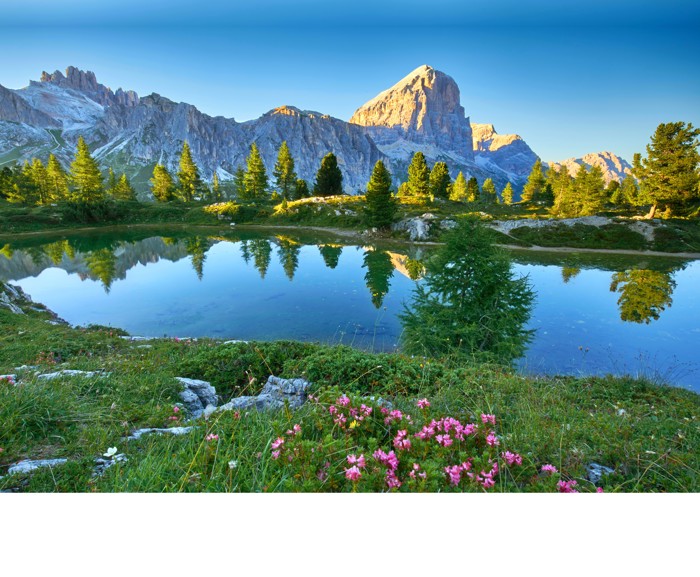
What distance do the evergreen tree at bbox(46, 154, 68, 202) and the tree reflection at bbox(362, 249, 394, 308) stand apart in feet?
245

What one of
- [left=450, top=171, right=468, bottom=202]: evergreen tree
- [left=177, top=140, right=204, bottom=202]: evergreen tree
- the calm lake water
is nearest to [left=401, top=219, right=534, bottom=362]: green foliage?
the calm lake water

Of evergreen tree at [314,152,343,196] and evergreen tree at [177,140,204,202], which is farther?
evergreen tree at [177,140,204,202]

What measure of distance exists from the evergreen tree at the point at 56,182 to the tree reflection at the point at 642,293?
94136mm

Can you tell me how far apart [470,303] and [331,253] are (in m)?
25.9

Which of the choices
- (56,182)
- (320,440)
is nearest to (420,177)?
(320,440)

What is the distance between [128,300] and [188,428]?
1882 centimetres

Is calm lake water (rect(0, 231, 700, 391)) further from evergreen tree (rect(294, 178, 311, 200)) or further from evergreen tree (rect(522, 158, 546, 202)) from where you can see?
evergreen tree (rect(522, 158, 546, 202))

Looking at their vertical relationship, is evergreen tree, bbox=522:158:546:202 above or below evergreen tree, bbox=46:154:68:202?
above

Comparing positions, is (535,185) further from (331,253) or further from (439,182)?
(331,253)

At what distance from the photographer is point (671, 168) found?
100ft

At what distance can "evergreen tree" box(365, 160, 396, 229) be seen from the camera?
45.1 m

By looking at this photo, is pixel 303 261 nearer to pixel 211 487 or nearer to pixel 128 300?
pixel 128 300

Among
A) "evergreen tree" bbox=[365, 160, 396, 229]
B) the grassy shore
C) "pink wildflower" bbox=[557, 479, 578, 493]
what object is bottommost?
the grassy shore
